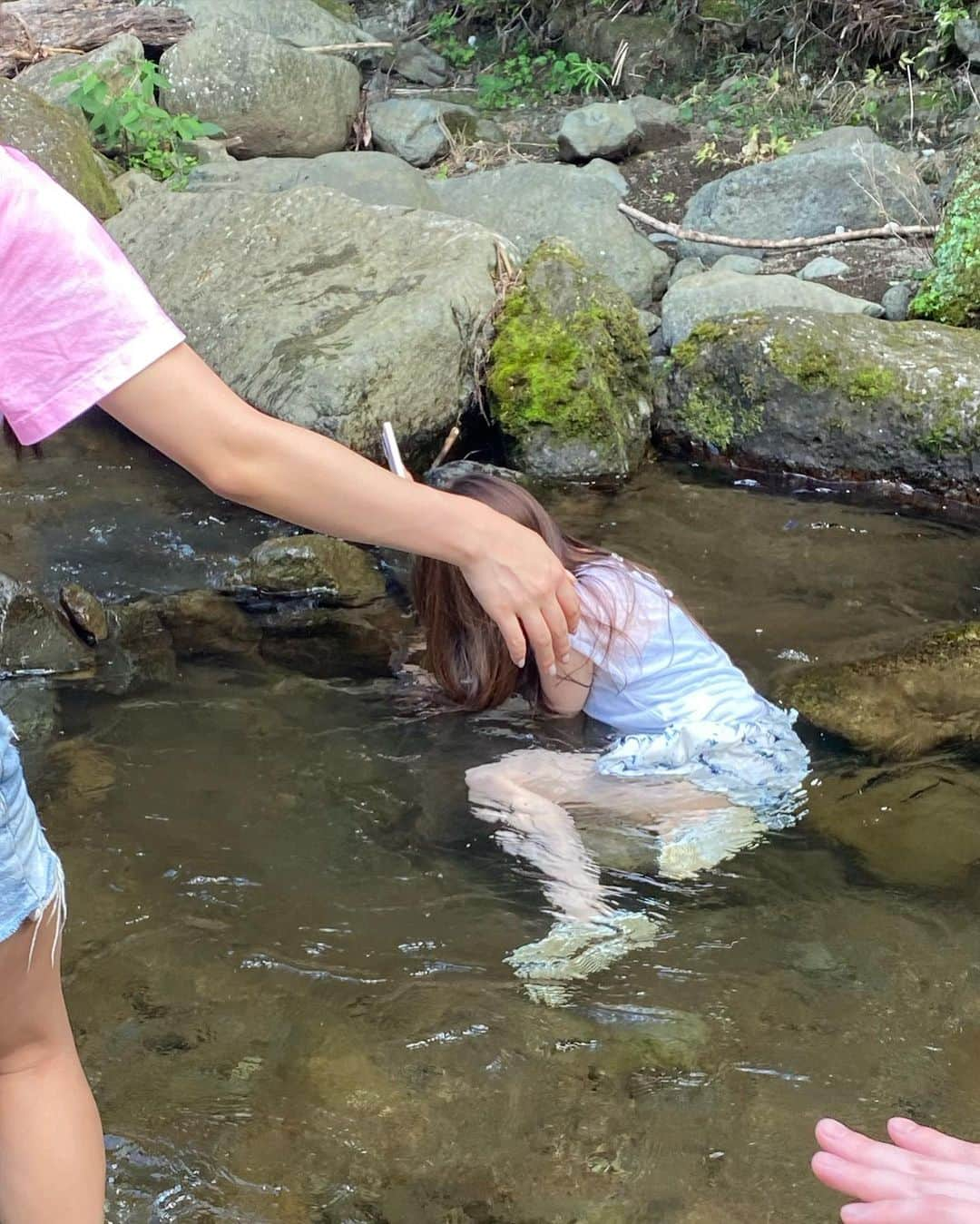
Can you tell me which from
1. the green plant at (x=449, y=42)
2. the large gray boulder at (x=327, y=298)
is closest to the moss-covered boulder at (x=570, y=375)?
the large gray boulder at (x=327, y=298)

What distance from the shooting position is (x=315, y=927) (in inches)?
117

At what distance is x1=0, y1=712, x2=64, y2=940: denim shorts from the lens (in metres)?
1.49

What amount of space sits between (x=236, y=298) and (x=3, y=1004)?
5.04m

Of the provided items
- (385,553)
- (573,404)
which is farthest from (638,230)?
(385,553)

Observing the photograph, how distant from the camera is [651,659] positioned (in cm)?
332

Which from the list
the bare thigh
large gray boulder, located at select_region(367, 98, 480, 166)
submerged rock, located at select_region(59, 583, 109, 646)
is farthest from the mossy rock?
the bare thigh

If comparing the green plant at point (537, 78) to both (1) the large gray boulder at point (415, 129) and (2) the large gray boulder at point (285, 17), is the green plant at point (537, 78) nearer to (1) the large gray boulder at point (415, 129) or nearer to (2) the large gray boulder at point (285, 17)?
(1) the large gray boulder at point (415, 129)

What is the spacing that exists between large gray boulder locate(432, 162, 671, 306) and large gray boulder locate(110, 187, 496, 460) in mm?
1462

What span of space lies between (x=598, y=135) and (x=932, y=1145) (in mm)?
9694

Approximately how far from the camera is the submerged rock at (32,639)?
13.4 feet

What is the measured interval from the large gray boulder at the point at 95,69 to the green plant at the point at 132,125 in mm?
70

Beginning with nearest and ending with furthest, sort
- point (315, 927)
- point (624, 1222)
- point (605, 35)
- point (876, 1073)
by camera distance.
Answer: point (624, 1222), point (876, 1073), point (315, 927), point (605, 35)

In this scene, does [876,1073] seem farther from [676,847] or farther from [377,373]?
[377,373]

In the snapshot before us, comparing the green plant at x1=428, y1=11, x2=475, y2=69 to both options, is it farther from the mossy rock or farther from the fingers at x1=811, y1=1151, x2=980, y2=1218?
the fingers at x1=811, y1=1151, x2=980, y2=1218
